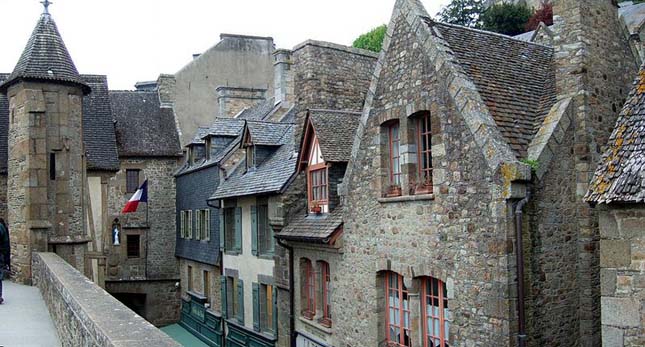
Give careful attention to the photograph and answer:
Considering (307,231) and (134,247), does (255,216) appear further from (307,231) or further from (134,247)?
(134,247)

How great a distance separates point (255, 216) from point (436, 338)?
930 cm

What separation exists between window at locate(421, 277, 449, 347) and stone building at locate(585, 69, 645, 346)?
10.4 feet

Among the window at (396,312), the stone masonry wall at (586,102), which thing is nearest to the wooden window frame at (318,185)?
the window at (396,312)

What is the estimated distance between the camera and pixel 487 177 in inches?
410

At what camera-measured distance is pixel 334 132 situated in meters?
16.3

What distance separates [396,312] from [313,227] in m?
3.49

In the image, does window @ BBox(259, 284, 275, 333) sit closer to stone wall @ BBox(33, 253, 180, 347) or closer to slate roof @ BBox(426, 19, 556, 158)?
stone wall @ BBox(33, 253, 180, 347)

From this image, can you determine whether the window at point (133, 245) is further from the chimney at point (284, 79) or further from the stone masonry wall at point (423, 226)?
the stone masonry wall at point (423, 226)

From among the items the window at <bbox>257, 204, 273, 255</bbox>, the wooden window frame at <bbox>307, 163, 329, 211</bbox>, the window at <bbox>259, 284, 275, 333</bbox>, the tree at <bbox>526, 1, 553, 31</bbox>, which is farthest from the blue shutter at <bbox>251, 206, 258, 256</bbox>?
the tree at <bbox>526, 1, 553, 31</bbox>

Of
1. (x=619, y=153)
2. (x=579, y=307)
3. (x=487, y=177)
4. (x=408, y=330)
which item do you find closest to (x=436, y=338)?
(x=408, y=330)

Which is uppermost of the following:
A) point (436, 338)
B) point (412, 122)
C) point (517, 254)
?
point (412, 122)

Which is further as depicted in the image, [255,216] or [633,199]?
[255,216]


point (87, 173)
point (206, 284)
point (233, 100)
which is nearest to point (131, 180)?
point (87, 173)

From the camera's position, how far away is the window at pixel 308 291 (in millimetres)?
16641
